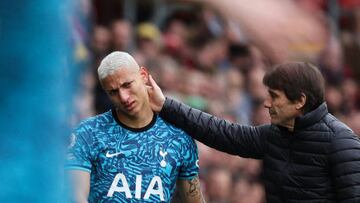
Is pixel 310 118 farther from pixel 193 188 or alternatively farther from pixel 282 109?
pixel 193 188

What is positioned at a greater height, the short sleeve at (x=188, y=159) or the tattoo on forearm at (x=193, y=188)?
the short sleeve at (x=188, y=159)

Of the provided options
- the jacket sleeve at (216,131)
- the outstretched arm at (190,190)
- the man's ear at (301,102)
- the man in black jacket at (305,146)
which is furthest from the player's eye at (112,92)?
the man's ear at (301,102)

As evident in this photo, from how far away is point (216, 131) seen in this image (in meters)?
4.68

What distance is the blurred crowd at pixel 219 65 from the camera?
848cm

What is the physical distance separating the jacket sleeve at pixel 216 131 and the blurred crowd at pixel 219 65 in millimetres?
2654

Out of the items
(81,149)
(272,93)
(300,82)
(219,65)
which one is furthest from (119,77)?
(219,65)

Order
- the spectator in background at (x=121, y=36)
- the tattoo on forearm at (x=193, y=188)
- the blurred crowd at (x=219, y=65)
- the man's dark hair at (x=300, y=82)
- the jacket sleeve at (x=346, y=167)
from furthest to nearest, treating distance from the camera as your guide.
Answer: the blurred crowd at (x=219, y=65) < the spectator in background at (x=121, y=36) < the tattoo on forearm at (x=193, y=188) < the man's dark hair at (x=300, y=82) < the jacket sleeve at (x=346, y=167)

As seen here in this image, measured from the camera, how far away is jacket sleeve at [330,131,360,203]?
4188 millimetres

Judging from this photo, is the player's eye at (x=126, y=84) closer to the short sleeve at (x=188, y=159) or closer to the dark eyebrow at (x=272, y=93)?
the short sleeve at (x=188, y=159)

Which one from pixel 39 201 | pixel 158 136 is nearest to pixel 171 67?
pixel 158 136

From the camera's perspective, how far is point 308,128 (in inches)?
172

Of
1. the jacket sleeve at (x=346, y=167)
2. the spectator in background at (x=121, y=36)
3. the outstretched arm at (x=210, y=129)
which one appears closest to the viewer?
the jacket sleeve at (x=346, y=167)

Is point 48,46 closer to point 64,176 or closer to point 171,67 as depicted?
point 64,176

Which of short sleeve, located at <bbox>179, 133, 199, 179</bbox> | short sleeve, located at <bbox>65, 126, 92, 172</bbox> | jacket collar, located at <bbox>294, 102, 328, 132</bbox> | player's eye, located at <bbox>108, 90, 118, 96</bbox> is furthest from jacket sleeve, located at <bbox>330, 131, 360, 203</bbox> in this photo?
short sleeve, located at <bbox>65, 126, 92, 172</bbox>
